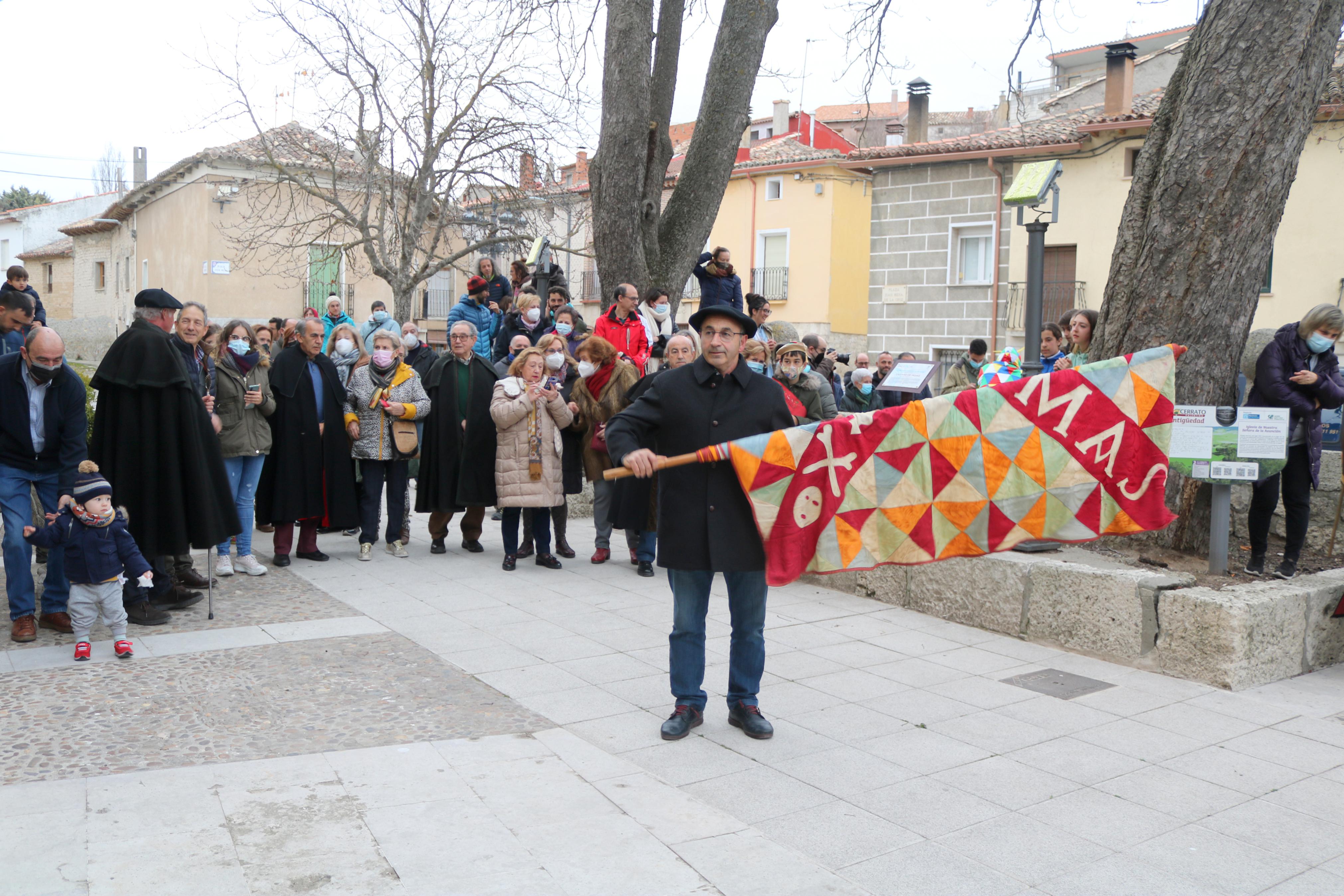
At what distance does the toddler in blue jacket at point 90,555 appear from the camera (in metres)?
6.25

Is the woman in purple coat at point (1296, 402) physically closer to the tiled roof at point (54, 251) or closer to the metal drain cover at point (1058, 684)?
the metal drain cover at point (1058, 684)

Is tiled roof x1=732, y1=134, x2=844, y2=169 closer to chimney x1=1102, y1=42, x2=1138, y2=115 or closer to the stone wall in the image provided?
the stone wall

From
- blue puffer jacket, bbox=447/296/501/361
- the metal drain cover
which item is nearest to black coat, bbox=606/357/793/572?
the metal drain cover

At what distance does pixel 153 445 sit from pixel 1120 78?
24558 millimetres

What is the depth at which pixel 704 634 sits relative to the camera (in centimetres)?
507

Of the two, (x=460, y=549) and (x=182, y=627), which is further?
(x=460, y=549)

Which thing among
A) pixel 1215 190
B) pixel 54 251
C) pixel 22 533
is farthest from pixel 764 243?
pixel 54 251

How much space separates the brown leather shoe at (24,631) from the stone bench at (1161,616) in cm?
491

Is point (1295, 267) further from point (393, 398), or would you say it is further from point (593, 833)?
point (593, 833)

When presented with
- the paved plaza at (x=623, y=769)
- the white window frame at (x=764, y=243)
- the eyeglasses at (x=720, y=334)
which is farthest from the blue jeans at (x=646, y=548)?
the white window frame at (x=764, y=243)

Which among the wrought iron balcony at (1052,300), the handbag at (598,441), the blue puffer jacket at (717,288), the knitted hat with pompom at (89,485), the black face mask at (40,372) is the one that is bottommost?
the knitted hat with pompom at (89,485)

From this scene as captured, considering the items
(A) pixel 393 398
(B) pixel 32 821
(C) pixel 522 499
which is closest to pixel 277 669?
(B) pixel 32 821

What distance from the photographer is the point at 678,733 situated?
5.02 m

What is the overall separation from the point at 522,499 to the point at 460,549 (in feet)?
4.47
